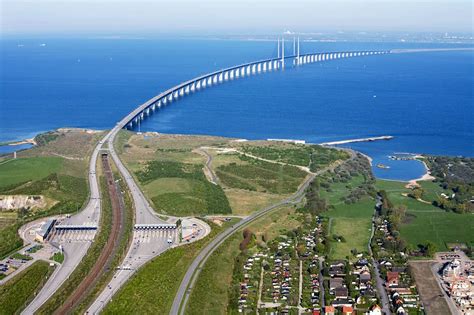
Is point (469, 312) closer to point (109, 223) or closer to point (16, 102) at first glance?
point (109, 223)

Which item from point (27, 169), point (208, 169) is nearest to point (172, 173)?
point (208, 169)

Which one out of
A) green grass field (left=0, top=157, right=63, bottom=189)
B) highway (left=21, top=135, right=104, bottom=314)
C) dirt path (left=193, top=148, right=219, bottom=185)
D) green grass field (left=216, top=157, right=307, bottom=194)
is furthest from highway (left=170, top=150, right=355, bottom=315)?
green grass field (left=0, top=157, right=63, bottom=189)

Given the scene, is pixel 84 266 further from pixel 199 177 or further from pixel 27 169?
pixel 27 169

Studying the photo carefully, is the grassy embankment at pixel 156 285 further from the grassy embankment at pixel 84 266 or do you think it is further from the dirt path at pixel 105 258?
the grassy embankment at pixel 84 266

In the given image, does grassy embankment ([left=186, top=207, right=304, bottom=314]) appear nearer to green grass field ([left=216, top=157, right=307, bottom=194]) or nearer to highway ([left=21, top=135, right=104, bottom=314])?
green grass field ([left=216, top=157, right=307, bottom=194])

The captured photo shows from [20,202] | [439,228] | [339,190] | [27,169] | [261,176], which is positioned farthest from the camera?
[261,176]

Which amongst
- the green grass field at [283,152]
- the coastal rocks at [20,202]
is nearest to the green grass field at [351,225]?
the green grass field at [283,152]

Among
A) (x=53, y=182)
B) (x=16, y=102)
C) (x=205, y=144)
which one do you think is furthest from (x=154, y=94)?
(x=53, y=182)
